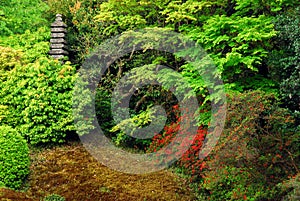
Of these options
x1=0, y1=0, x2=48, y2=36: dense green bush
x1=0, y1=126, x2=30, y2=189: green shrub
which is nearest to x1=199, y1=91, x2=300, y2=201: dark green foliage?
x1=0, y1=126, x2=30, y2=189: green shrub

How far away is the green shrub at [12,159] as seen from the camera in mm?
8820

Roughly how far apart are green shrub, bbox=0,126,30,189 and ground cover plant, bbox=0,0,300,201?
0.08ft

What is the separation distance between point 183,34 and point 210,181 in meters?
4.30

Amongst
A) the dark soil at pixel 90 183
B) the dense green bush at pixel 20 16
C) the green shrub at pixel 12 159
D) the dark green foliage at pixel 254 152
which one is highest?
the dense green bush at pixel 20 16

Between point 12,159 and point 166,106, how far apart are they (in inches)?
180

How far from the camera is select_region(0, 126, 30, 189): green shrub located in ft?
28.9

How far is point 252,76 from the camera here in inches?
398

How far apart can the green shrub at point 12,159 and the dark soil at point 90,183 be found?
306 millimetres

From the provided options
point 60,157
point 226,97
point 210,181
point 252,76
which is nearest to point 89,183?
point 60,157

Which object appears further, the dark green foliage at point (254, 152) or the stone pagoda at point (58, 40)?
the stone pagoda at point (58, 40)

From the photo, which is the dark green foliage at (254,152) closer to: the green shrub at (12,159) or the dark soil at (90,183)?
the dark soil at (90,183)

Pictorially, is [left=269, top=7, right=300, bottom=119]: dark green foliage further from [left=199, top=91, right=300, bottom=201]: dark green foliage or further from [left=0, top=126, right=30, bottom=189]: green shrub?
[left=0, top=126, right=30, bottom=189]: green shrub

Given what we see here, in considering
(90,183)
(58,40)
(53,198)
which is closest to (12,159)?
(53,198)

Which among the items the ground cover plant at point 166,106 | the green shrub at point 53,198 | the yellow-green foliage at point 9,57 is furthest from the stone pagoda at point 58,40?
the green shrub at point 53,198
